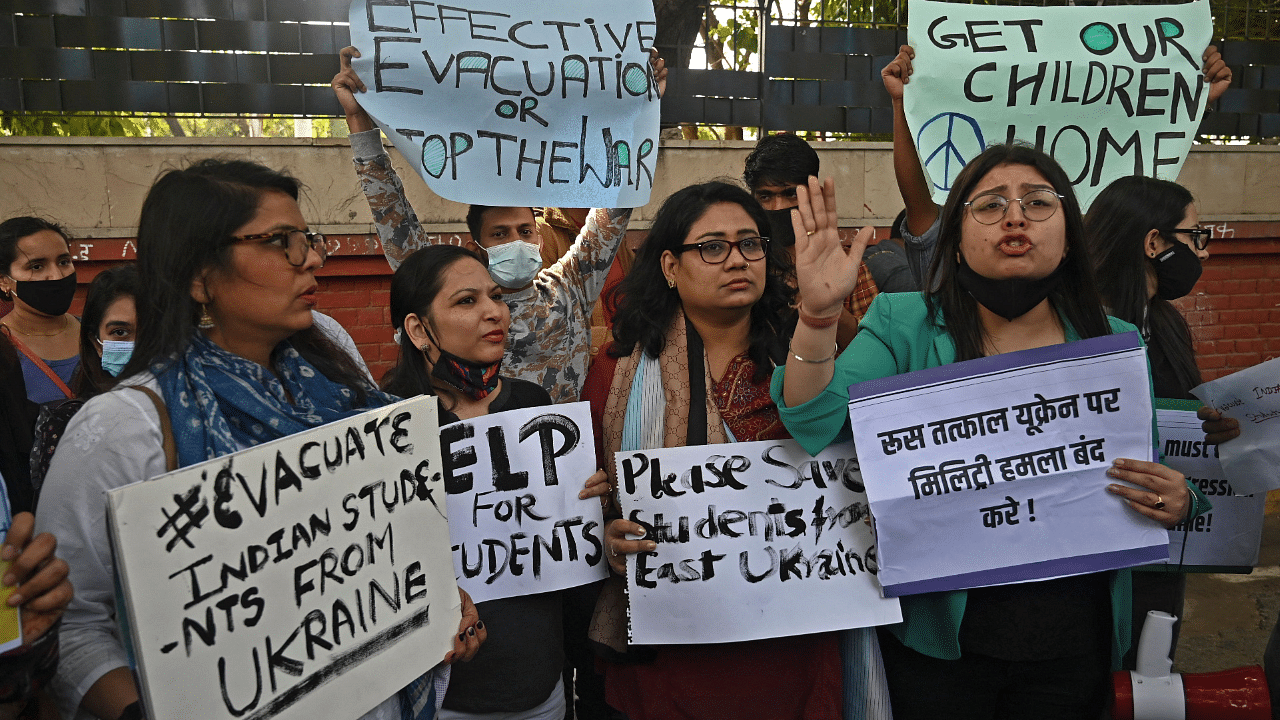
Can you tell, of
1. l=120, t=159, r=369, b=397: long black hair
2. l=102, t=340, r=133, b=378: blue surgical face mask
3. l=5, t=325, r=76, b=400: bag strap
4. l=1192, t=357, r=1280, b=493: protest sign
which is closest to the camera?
l=120, t=159, r=369, b=397: long black hair

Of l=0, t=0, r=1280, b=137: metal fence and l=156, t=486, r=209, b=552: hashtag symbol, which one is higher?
l=0, t=0, r=1280, b=137: metal fence

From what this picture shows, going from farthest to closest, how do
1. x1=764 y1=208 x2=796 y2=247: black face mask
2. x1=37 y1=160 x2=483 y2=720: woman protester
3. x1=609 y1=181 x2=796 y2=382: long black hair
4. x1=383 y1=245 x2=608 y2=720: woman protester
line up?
x1=764 y1=208 x2=796 y2=247: black face mask
x1=609 y1=181 x2=796 y2=382: long black hair
x1=383 y1=245 x2=608 y2=720: woman protester
x1=37 y1=160 x2=483 y2=720: woman protester

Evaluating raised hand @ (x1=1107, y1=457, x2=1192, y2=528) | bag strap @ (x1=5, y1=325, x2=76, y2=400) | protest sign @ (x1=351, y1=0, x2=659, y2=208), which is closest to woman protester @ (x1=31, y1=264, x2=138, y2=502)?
bag strap @ (x1=5, y1=325, x2=76, y2=400)

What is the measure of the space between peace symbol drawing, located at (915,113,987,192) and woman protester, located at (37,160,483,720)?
1924mm

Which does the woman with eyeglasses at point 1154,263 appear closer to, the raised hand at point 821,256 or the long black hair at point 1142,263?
the long black hair at point 1142,263

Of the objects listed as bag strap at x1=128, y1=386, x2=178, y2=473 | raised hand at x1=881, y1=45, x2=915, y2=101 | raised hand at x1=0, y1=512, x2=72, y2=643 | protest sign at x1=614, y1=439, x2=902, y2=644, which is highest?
raised hand at x1=881, y1=45, x2=915, y2=101

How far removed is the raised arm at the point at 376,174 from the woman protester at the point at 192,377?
0.94 meters

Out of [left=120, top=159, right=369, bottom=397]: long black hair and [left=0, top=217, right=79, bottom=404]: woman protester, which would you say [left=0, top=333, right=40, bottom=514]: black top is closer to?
[left=120, top=159, right=369, bottom=397]: long black hair

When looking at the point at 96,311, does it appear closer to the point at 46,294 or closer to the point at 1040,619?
the point at 46,294

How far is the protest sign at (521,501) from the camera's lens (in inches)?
91.4

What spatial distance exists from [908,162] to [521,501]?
5.60 feet

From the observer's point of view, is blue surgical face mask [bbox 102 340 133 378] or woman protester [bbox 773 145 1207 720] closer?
woman protester [bbox 773 145 1207 720]

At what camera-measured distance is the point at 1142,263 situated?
2947mm

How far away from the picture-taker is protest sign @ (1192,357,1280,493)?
2646 millimetres
